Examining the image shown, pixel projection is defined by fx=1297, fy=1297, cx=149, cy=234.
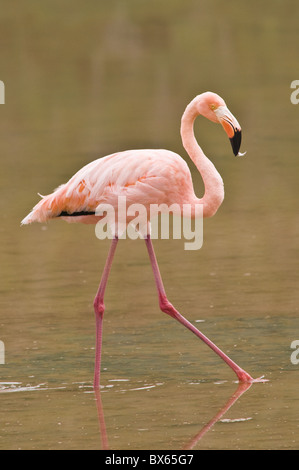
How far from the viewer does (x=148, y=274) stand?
9.80 metres

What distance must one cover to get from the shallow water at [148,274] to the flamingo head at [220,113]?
1297mm

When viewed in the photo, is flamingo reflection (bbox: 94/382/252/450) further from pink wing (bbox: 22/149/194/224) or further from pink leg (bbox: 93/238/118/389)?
pink wing (bbox: 22/149/194/224)

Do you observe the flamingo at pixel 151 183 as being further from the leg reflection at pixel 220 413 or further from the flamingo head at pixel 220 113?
the leg reflection at pixel 220 413

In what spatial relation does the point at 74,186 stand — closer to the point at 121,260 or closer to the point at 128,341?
the point at 128,341

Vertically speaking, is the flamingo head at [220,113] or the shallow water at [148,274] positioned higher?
the flamingo head at [220,113]

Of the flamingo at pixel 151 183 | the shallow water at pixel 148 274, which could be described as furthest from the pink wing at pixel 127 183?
the shallow water at pixel 148 274

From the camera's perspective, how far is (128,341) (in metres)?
7.95

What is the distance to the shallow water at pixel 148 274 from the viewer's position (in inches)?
259

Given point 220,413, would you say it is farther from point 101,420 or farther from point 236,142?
point 236,142

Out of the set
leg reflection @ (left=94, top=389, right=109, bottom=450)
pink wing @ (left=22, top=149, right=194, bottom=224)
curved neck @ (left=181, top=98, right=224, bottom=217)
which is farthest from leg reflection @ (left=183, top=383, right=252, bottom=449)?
pink wing @ (left=22, top=149, right=194, bottom=224)

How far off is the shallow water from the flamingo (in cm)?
32

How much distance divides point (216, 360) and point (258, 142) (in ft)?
25.7

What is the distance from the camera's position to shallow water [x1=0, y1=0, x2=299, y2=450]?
658 centimetres
